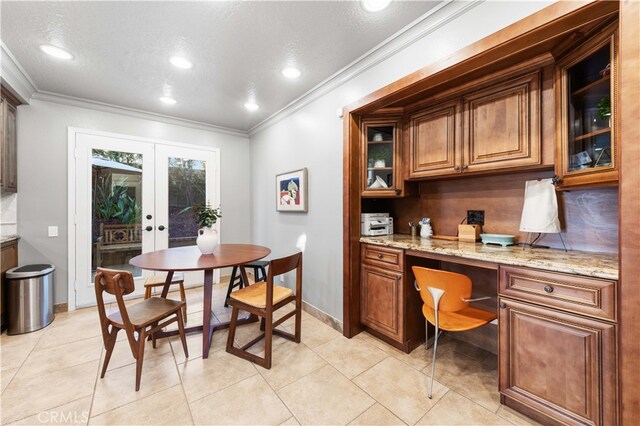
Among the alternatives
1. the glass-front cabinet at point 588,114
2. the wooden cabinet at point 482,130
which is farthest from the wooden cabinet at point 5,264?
the glass-front cabinet at point 588,114

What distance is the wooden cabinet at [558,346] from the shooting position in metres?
1.24

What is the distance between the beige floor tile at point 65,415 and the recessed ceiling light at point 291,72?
3.02m

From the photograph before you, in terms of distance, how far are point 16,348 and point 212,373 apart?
1.93 m

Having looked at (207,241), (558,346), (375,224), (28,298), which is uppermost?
(375,224)

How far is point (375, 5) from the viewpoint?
1726 mm

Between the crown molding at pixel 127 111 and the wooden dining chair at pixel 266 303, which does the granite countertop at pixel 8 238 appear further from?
the wooden dining chair at pixel 266 303

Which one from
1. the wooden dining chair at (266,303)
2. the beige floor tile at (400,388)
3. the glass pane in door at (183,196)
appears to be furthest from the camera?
the glass pane in door at (183,196)

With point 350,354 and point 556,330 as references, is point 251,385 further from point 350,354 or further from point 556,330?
point 556,330

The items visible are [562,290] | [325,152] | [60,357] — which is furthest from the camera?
[325,152]

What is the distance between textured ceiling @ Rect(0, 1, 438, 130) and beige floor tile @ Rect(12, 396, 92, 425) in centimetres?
264

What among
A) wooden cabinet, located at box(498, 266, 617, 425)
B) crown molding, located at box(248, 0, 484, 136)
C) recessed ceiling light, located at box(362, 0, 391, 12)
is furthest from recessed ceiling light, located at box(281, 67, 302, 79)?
wooden cabinet, located at box(498, 266, 617, 425)

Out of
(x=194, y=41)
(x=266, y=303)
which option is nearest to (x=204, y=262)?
(x=266, y=303)

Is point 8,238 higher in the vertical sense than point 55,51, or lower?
lower

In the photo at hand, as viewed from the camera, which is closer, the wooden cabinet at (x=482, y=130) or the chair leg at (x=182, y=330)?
the wooden cabinet at (x=482, y=130)
